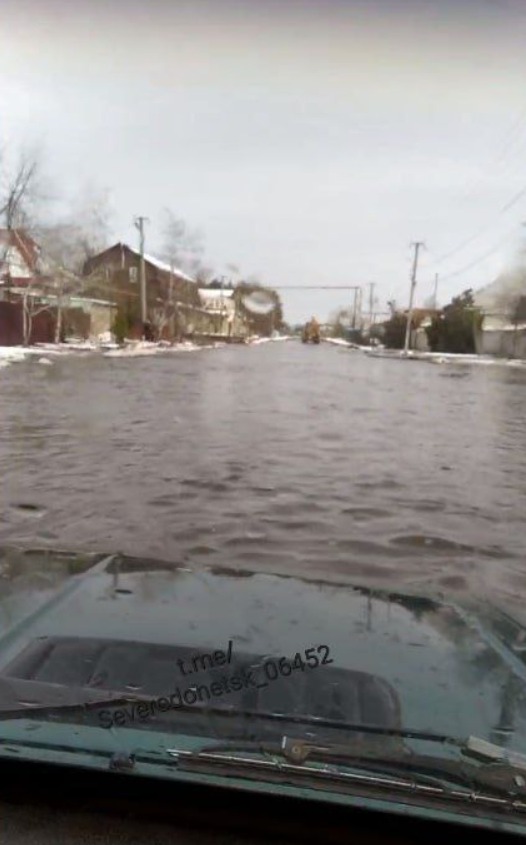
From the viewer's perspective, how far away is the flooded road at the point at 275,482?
518 centimetres

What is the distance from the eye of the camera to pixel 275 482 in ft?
25.8

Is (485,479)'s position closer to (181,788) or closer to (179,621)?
(179,621)

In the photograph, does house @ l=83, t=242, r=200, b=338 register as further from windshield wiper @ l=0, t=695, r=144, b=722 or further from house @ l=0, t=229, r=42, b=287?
windshield wiper @ l=0, t=695, r=144, b=722

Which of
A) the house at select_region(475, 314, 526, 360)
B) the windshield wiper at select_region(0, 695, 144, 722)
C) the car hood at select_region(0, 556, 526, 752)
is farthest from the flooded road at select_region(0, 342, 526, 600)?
the house at select_region(475, 314, 526, 360)

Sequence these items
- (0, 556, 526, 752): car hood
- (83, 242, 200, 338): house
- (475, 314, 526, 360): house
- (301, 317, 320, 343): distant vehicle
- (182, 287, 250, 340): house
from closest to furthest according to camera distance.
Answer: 1. (0, 556, 526, 752): car hood
2. (83, 242, 200, 338): house
3. (182, 287, 250, 340): house
4. (301, 317, 320, 343): distant vehicle
5. (475, 314, 526, 360): house

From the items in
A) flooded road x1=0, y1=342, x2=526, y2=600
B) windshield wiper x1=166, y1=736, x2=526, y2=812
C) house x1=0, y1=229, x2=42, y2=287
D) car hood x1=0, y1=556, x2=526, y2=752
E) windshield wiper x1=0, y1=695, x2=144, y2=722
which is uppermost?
house x1=0, y1=229, x2=42, y2=287

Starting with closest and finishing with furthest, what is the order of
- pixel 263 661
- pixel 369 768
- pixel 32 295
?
pixel 369 768
pixel 263 661
pixel 32 295

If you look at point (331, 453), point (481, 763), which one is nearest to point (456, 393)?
point (331, 453)

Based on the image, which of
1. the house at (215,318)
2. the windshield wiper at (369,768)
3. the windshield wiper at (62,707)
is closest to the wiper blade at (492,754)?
the windshield wiper at (369,768)

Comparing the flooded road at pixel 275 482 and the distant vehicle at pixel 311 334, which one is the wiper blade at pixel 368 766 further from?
the distant vehicle at pixel 311 334

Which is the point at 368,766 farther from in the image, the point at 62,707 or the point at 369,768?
the point at 62,707

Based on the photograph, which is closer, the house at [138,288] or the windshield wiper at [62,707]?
the windshield wiper at [62,707]

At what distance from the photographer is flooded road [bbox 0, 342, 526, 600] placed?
204 inches

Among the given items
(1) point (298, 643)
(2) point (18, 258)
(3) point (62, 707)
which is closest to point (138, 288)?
(2) point (18, 258)
